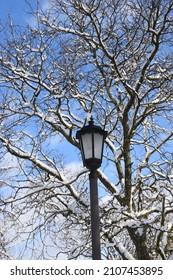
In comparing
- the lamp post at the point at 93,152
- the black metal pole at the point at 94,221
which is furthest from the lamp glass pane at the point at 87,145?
the black metal pole at the point at 94,221

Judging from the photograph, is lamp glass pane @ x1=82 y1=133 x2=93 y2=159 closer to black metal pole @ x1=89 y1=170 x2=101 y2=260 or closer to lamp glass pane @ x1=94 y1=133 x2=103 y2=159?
lamp glass pane @ x1=94 y1=133 x2=103 y2=159

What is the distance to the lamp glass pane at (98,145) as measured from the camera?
20.2 ft

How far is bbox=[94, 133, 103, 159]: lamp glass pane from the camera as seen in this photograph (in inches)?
242

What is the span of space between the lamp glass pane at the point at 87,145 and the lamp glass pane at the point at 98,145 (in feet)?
0.22

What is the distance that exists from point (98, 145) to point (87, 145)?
5.7 inches

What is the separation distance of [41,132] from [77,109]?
1863 millimetres

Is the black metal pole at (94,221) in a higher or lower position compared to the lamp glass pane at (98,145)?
lower

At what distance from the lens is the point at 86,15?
36.2ft

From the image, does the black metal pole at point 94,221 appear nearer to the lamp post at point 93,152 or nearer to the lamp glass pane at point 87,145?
the lamp post at point 93,152

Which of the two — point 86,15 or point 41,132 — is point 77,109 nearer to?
point 41,132

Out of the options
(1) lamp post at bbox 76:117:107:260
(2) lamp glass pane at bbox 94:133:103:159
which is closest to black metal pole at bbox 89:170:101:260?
(1) lamp post at bbox 76:117:107:260
